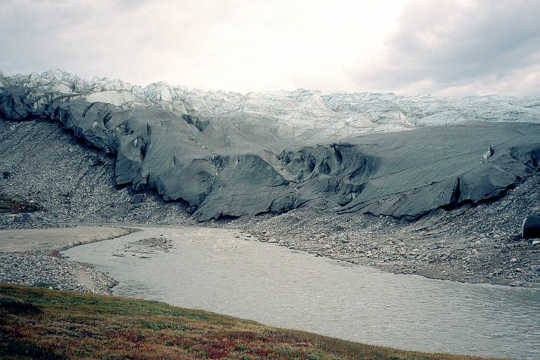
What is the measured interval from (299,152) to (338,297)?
54642mm

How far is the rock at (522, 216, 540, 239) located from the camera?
3556 cm

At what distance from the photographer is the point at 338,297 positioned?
28.9 meters

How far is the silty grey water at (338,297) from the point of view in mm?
21609

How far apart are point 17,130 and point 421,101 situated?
474 feet

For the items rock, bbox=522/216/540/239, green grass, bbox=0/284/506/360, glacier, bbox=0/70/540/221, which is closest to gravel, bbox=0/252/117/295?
green grass, bbox=0/284/506/360

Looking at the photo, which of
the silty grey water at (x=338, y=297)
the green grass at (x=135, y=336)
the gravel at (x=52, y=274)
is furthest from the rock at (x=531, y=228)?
the gravel at (x=52, y=274)

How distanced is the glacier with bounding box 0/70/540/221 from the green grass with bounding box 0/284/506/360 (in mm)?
35117

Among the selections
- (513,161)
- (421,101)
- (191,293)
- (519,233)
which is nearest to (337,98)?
(421,101)

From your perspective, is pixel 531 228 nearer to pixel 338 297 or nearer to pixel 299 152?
pixel 338 297

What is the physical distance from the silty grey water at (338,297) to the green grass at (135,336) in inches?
178

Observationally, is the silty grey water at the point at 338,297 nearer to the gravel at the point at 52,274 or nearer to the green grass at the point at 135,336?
the gravel at the point at 52,274

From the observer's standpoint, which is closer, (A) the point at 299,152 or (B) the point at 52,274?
(B) the point at 52,274

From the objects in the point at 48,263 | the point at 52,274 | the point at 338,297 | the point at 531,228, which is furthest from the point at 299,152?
the point at 52,274

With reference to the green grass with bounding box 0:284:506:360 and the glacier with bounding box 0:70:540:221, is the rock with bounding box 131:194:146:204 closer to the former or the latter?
the glacier with bounding box 0:70:540:221
